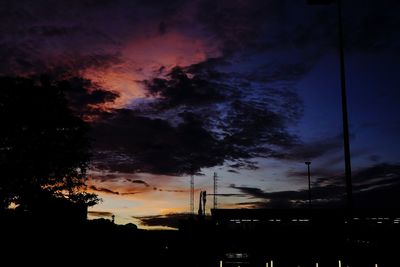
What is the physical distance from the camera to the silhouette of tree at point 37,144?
3039 centimetres

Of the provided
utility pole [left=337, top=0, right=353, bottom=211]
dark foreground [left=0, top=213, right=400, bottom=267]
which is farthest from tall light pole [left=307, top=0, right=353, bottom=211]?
dark foreground [left=0, top=213, right=400, bottom=267]

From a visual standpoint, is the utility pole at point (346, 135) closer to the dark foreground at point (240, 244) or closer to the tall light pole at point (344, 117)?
the tall light pole at point (344, 117)

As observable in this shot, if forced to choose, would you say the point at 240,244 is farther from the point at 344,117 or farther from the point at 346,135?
the point at 344,117

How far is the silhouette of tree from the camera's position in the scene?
30391mm

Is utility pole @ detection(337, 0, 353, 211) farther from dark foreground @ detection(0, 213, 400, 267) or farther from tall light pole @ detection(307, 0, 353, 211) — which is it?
dark foreground @ detection(0, 213, 400, 267)

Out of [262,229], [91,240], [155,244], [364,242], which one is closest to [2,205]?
[91,240]

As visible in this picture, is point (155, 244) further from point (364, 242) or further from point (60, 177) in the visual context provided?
point (364, 242)

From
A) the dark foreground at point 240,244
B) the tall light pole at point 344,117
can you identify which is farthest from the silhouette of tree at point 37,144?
the tall light pole at point 344,117

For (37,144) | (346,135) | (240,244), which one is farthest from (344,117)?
(37,144)

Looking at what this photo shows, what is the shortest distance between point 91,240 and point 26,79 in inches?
512

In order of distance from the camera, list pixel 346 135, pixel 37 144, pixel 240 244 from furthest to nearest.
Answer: pixel 37 144 < pixel 240 244 < pixel 346 135

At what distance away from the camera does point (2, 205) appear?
100 ft

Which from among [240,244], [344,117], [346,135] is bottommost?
[240,244]

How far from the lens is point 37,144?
31.5 metres
